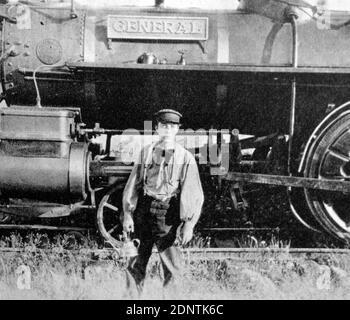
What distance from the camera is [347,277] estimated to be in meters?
4.30

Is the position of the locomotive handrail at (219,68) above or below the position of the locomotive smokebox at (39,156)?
above

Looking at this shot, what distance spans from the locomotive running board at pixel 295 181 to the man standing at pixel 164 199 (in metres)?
1.00

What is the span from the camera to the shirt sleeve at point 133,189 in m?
3.68

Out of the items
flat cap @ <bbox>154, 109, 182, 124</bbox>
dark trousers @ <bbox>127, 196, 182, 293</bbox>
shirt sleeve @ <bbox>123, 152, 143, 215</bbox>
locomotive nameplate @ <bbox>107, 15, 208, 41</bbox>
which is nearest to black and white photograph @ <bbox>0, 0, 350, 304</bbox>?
locomotive nameplate @ <bbox>107, 15, 208, 41</bbox>

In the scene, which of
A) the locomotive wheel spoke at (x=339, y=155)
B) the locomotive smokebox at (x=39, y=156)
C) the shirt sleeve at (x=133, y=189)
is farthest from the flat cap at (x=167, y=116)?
the locomotive wheel spoke at (x=339, y=155)

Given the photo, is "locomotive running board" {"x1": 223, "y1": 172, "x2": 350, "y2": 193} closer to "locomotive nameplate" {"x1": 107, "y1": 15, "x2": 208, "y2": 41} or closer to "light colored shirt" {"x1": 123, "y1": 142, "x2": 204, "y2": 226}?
"light colored shirt" {"x1": 123, "y1": 142, "x2": 204, "y2": 226}

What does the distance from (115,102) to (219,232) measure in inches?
73.9

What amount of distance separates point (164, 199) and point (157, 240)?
32 centimetres

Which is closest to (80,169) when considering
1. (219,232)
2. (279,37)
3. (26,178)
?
(26,178)

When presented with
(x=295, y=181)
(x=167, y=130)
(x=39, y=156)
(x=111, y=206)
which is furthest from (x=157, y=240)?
(x=295, y=181)

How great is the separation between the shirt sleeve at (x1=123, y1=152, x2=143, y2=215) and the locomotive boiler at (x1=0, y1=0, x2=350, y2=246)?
2.67 ft

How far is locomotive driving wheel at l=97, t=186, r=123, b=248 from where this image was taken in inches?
188

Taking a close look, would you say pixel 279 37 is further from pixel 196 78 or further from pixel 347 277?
pixel 347 277

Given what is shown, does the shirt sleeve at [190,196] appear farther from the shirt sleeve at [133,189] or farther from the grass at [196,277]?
the grass at [196,277]
